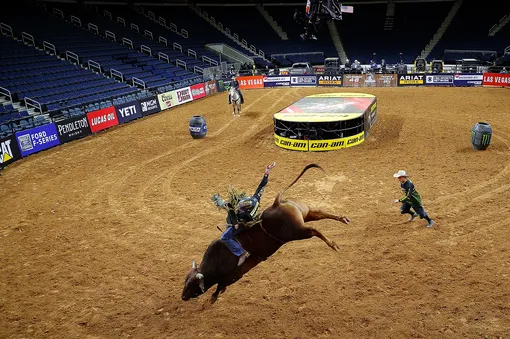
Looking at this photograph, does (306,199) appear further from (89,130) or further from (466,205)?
(89,130)

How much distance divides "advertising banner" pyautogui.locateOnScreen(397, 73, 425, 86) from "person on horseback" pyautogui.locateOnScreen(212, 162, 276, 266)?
31178mm

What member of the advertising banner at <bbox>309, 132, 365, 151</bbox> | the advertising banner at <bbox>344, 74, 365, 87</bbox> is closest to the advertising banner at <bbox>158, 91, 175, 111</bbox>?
the advertising banner at <bbox>309, 132, 365, 151</bbox>

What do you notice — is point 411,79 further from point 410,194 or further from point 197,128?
point 410,194

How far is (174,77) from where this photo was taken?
1363 inches

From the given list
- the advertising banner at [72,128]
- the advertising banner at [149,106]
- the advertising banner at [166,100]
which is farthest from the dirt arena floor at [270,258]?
the advertising banner at [166,100]

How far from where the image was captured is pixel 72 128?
2019 cm

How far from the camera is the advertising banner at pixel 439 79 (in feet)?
107

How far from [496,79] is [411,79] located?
6.50m

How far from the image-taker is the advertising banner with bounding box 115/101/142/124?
2359cm

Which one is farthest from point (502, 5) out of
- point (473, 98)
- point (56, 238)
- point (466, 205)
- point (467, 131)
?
point (56, 238)

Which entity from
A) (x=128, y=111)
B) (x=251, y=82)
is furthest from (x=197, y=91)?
(x=128, y=111)

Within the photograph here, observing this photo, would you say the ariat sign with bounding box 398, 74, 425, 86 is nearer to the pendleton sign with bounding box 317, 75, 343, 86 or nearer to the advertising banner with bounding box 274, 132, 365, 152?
the pendleton sign with bounding box 317, 75, 343, 86

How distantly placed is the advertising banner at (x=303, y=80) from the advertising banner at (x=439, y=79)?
10.0 meters

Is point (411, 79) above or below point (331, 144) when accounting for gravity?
above
